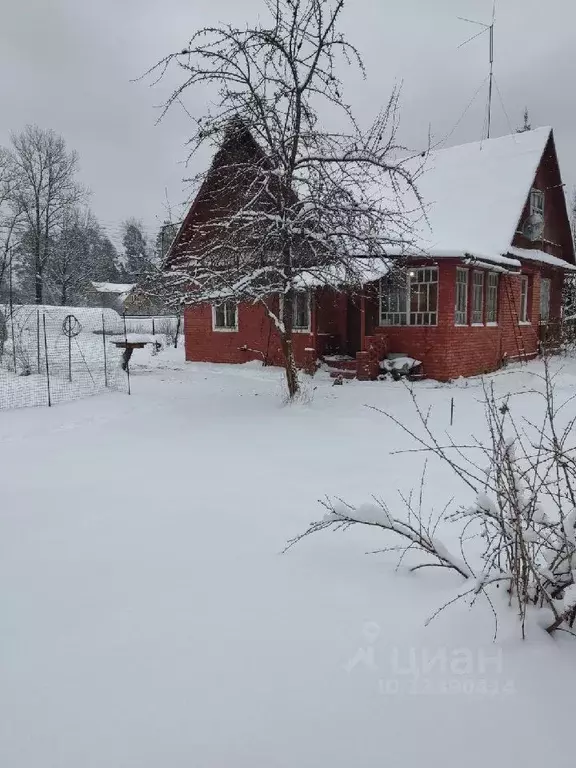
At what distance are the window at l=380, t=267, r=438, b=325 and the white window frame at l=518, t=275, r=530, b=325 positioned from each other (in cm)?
468

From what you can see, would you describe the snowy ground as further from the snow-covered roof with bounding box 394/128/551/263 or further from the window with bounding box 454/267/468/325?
the snow-covered roof with bounding box 394/128/551/263

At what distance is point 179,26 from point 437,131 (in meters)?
5.12

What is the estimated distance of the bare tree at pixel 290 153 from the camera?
7.82 metres

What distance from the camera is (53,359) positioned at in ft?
45.1

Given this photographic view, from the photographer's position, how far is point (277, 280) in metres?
8.95

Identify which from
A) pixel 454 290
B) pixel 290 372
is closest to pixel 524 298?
pixel 454 290

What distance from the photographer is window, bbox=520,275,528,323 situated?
15.2m

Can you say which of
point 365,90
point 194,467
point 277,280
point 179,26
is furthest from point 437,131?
point 194,467

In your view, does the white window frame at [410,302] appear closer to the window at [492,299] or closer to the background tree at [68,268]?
the window at [492,299]

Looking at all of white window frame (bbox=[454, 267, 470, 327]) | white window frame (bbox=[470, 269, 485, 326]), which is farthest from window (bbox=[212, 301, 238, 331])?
white window frame (bbox=[470, 269, 485, 326])

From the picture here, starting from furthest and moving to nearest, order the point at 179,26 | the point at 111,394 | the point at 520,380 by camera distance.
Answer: the point at 520,380, the point at 111,394, the point at 179,26

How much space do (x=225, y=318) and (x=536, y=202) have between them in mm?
10474

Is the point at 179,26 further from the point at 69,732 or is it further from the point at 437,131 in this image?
the point at 69,732

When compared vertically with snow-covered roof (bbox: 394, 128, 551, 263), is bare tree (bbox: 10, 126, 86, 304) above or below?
above
